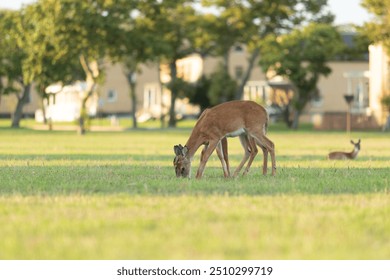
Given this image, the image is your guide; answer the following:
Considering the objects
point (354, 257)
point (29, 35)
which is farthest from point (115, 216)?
point (29, 35)

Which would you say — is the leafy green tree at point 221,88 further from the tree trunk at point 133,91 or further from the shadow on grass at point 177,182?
the shadow on grass at point 177,182

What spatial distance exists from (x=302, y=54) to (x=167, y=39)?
9873 mm

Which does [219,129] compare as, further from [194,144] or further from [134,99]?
[134,99]

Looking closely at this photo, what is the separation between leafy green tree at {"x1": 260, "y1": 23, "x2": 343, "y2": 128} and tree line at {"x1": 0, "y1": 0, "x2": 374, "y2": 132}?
2.8 inches

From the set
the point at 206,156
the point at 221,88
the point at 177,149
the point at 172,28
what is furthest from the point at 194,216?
the point at 221,88

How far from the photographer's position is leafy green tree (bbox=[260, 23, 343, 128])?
74.4 meters

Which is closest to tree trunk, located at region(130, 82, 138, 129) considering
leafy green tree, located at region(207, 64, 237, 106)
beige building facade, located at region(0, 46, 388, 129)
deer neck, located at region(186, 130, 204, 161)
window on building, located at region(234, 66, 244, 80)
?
beige building facade, located at region(0, 46, 388, 129)

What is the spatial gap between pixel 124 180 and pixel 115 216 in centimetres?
595

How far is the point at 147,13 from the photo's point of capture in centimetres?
6850

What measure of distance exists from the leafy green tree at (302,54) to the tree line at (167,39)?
7 cm

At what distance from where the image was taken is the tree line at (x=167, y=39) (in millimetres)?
60562

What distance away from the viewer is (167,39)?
249 ft

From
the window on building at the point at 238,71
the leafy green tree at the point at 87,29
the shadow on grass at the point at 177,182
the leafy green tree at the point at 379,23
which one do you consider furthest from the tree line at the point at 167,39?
the shadow on grass at the point at 177,182

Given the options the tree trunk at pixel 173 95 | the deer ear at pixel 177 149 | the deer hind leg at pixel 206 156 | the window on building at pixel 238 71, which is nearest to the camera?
the deer ear at pixel 177 149
